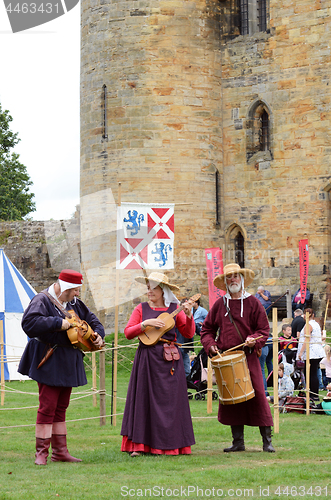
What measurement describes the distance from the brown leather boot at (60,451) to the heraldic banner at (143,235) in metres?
2.64

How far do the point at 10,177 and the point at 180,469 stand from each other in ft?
103

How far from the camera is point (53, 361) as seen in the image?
6633 millimetres

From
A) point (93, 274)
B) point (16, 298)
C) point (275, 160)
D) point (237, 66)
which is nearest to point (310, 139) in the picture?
point (275, 160)

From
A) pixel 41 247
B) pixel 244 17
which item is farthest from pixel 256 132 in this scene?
pixel 41 247

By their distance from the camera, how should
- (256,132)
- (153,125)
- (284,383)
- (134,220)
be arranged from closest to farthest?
(134,220) < (284,383) < (153,125) < (256,132)

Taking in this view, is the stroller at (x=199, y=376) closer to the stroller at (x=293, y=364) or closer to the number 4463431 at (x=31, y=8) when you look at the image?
the stroller at (x=293, y=364)

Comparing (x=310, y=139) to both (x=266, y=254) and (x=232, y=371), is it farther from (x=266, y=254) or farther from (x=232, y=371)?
(x=232, y=371)

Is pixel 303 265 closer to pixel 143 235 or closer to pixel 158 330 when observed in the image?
pixel 143 235

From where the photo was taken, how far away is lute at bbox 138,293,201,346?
702 cm

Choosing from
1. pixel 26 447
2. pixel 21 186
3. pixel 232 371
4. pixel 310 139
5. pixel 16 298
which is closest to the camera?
pixel 232 371

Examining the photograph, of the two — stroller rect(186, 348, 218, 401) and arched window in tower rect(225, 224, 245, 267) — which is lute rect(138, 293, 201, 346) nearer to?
stroller rect(186, 348, 218, 401)

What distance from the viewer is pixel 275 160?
1897 cm

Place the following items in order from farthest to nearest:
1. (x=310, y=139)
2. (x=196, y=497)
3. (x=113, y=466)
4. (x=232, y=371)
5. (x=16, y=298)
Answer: (x=310, y=139) < (x=16, y=298) < (x=232, y=371) < (x=113, y=466) < (x=196, y=497)

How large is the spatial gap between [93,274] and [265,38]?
719cm
